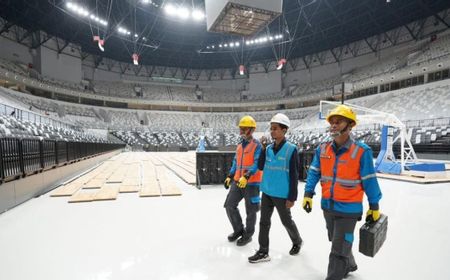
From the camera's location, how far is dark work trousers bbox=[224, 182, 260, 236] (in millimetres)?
3199

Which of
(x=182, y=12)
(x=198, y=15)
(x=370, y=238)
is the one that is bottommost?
(x=370, y=238)

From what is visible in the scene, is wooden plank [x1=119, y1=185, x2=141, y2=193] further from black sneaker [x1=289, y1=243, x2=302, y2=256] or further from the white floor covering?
black sneaker [x1=289, y1=243, x2=302, y2=256]

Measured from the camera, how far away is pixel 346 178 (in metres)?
2.18

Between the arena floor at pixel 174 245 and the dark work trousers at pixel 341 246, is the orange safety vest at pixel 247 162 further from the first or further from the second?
the dark work trousers at pixel 341 246

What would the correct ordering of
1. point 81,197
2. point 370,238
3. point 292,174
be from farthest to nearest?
point 81,197 → point 292,174 → point 370,238

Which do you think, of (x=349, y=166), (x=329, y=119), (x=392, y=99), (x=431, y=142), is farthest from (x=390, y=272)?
(x=392, y=99)

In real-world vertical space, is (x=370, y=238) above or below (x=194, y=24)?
below

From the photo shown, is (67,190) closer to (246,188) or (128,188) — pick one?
(128,188)

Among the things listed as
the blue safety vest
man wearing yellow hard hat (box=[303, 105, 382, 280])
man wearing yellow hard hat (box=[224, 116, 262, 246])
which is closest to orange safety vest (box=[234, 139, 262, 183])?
man wearing yellow hard hat (box=[224, 116, 262, 246])

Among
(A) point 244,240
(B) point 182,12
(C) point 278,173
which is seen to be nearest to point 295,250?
(A) point 244,240

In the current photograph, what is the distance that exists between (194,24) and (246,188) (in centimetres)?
2998

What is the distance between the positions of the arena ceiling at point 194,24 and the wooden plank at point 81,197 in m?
18.7

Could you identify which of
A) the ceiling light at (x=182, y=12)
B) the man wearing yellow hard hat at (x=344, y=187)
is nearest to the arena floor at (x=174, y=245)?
the man wearing yellow hard hat at (x=344, y=187)

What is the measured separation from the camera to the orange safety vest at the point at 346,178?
215cm
